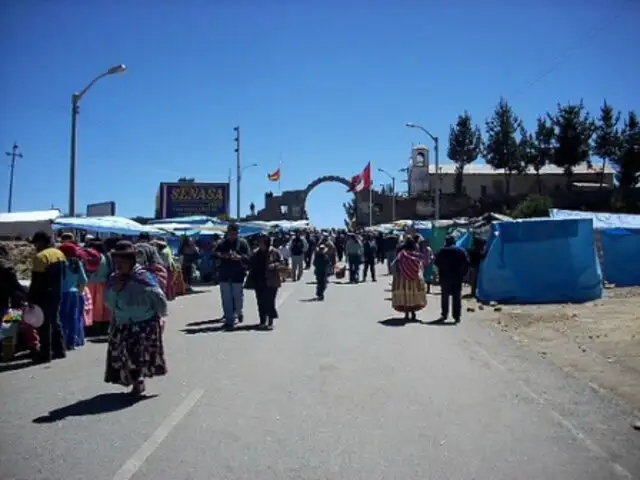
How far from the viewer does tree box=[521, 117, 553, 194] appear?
73.9m

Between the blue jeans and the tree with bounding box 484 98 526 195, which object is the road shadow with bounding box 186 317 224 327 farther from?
the tree with bounding box 484 98 526 195

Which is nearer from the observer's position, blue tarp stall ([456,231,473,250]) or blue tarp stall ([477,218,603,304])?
blue tarp stall ([477,218,603,304])

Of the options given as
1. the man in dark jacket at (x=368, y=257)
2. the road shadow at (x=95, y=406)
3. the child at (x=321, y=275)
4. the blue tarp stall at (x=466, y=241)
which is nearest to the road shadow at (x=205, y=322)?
the child at (x=321, y=275)

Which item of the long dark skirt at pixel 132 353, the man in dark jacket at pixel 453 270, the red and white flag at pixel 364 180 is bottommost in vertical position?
the long dark skirt at pixel 132 353

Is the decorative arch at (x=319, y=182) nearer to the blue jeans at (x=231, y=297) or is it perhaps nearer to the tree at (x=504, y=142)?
the tree at (x=504, y=142)

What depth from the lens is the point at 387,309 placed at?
58.3 feet

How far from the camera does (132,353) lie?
7762mm

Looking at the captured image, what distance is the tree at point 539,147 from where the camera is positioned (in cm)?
7388

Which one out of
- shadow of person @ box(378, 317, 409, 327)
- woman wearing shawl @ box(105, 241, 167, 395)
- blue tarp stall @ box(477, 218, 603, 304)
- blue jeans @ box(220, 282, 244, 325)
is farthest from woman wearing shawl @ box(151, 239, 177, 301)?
blue tarp stall @ box(477, 218, 603, 304)

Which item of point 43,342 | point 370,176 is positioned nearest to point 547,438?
point 43,342

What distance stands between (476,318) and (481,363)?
605 cm

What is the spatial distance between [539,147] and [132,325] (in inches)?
2852

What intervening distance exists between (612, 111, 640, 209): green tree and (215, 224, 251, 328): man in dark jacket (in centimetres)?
5886

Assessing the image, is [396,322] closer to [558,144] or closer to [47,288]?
[47,288]
